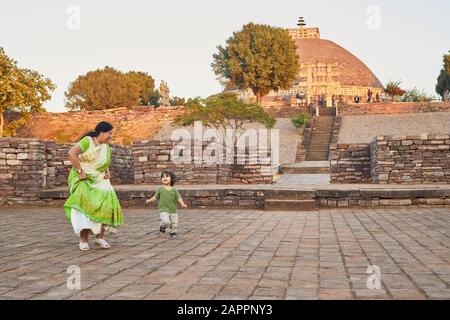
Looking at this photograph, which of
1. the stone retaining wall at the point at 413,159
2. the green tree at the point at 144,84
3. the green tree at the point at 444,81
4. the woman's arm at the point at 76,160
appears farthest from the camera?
the green tree at the point at 144,84

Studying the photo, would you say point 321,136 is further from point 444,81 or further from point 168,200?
point 168,200

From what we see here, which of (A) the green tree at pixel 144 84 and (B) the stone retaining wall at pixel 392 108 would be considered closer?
(B) the stone retaining wall at pixel 392 108

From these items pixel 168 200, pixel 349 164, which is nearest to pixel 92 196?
pixel 168 200

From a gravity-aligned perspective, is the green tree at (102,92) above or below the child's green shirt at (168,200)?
above

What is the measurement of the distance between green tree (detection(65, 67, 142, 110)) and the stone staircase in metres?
23.6

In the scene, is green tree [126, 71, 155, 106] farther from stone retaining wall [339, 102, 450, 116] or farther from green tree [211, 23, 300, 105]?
stone retaining wall [339, 102, 450, 116]

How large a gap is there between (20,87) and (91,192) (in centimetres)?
3506

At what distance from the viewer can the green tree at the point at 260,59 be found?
51.2 metres

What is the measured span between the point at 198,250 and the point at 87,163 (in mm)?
1738

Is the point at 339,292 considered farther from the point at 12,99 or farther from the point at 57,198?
the point at 12,99

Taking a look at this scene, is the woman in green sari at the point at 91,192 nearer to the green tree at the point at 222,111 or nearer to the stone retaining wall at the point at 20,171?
the stone retaining wall at the point at 20,171

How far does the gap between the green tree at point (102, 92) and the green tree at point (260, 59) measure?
11770 mm

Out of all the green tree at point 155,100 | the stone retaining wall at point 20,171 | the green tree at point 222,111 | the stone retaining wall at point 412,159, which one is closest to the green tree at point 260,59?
the green tree at point 155,100
